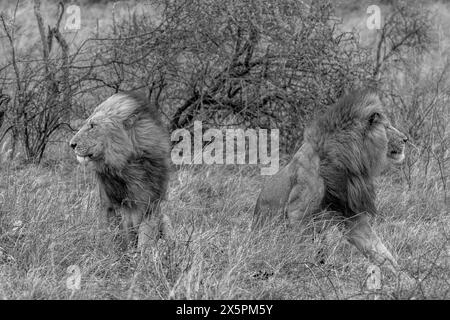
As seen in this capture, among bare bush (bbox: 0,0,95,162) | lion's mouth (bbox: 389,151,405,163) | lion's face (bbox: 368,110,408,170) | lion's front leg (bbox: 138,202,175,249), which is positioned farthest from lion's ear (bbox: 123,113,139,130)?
bare bush (bbox: 0,0,95,162)

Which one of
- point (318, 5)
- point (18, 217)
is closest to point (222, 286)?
point (18, 217)

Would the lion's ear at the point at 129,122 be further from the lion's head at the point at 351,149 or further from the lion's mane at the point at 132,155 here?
the lion's head at the point at 351,149

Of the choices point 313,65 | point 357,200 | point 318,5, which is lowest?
point 357,200

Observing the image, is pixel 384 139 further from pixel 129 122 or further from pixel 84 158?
pixel 84 158

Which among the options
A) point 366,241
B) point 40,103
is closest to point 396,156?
point 366,241

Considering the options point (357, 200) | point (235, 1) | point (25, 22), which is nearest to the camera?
point (357, 200)

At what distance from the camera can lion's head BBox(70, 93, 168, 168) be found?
5.48 meters

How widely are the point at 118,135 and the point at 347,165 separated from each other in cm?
153

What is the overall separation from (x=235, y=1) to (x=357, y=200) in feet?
10.0

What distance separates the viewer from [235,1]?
→ 7.74 meters

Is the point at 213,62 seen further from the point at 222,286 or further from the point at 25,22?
the point at 25,22
